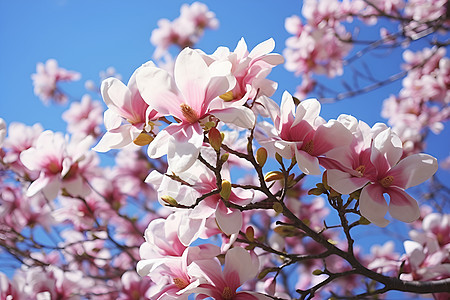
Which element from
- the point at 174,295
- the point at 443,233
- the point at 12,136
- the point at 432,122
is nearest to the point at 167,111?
the point at 174,295

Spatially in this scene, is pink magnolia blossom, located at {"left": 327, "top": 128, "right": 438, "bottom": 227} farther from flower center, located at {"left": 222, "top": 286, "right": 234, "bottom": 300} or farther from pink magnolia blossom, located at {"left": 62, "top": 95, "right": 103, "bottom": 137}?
pink magnolia blossom, located at {"left": 62, "top": 95, "right": 103, "bottom": 137}

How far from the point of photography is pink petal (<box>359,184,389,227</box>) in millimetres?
625

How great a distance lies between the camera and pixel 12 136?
1396 mm

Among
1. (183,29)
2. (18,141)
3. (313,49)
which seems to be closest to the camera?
(18,141)

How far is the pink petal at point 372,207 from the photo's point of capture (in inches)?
24.6

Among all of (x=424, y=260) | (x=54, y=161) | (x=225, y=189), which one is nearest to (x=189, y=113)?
(x=225, y=189)

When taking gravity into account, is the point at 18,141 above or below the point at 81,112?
below

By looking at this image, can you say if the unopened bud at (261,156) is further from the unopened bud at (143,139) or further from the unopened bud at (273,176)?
the unopened bud at (143,139)

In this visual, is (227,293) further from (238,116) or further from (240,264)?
(238,116)

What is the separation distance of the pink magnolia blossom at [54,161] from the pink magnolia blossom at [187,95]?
0.59m

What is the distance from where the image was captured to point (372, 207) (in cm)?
63

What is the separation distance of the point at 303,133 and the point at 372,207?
0.53ft

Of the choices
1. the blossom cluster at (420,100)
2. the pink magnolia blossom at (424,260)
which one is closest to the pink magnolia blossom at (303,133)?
the pink magnolia blossom at (424,260)

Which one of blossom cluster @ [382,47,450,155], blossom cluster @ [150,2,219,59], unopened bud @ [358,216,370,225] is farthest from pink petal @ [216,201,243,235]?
blossom cluster @ [150,2,219,59]
